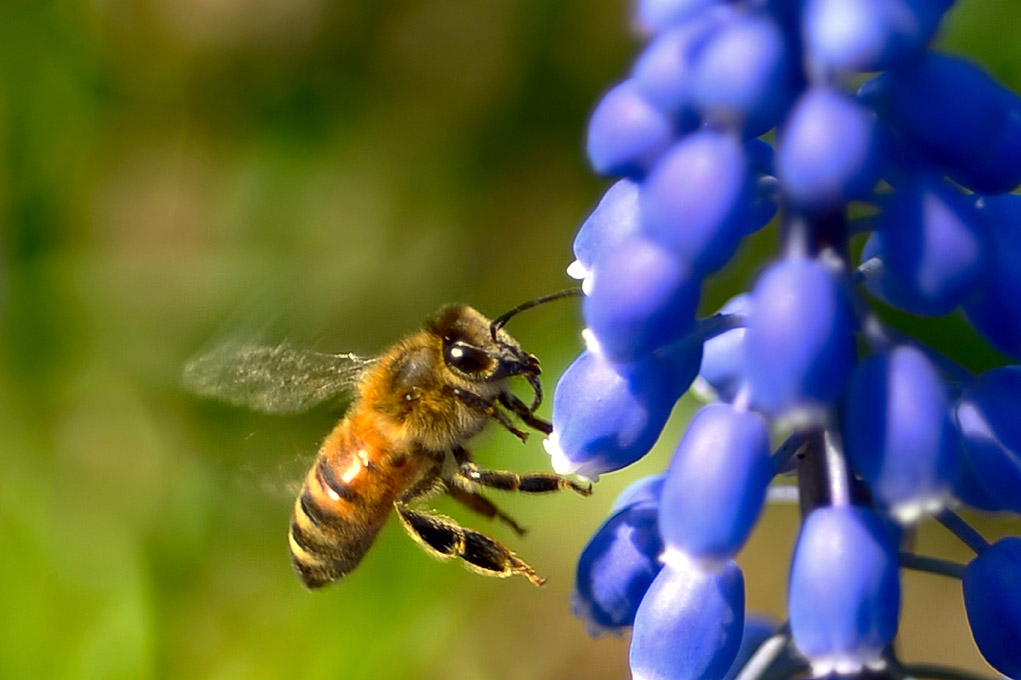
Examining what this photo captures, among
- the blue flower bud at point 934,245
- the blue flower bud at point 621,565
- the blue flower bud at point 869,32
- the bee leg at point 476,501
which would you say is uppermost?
the blue flower bud at point 869,32

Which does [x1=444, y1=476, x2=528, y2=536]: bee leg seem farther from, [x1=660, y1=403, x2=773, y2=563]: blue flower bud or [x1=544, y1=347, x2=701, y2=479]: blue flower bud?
[x1=660, y1=403, x2=773, y2=563]: blue flower bud

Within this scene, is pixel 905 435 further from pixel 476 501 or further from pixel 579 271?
pixel 476 501

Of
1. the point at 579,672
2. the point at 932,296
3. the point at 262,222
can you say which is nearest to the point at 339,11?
the point at 262,222

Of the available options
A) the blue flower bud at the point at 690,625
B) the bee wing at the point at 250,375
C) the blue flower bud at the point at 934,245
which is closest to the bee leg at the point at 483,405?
the bee wing at the point at 250,375

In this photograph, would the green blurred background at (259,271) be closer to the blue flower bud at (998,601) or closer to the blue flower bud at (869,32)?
the blue flower bud at (998,601)

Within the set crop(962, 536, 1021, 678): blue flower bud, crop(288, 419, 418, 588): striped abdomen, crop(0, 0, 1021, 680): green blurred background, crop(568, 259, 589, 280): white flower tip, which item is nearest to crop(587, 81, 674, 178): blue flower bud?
crop(568, 259, 589, 280): white flower tip

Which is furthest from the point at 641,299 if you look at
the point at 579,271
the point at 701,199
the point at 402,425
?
the point at 402,425
